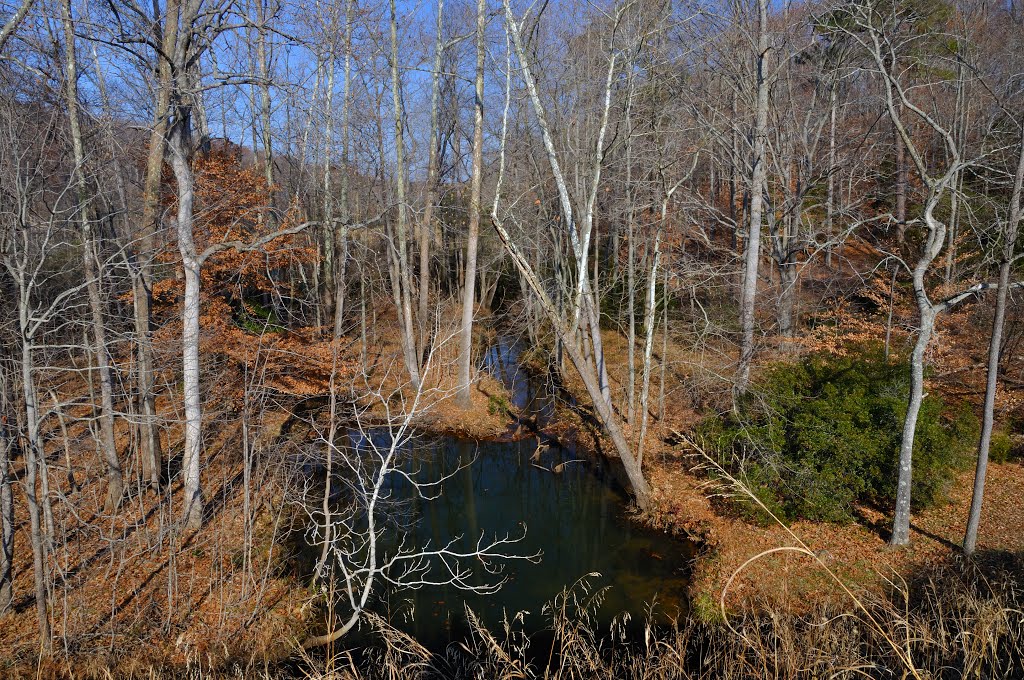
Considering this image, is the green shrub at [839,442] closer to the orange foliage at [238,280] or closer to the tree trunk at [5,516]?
the orange foliage at [238,280]

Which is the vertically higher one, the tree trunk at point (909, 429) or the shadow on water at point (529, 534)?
the tree trunk at point (909, 429)

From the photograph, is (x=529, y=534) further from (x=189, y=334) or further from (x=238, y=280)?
(x=238, y=280)

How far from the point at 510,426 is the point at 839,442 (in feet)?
28.3

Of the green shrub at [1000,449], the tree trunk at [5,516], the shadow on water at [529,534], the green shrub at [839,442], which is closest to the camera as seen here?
the tree trunk at [5,516]

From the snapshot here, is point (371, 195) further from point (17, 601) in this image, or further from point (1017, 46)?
point (1017, 46)

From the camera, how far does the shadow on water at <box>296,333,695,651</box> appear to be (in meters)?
9.48

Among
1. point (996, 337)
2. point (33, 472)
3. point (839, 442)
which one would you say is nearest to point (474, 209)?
point (839, 442)

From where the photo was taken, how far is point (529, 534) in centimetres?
1183

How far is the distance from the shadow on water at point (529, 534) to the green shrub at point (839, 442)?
2030 mm

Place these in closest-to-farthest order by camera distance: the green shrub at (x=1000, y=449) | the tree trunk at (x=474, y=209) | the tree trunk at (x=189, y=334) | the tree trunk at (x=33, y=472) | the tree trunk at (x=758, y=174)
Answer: the tree trunk at (x=33, y=472) < the tree trunk at (x=189, y=334) < the green shrub at (x=1000, y=449) < the tree trunk at (x=758, y=174) < the tree trunk at (x=474, y=209)

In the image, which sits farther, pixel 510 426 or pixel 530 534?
pixel 510 426

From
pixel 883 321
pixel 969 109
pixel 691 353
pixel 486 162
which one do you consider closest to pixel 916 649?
pixel 691 353

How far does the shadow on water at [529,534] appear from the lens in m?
9.48

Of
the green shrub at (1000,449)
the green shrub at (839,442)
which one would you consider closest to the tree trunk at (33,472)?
the green shrub at (839,442)
